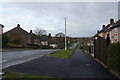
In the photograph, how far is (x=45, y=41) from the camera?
109812mm

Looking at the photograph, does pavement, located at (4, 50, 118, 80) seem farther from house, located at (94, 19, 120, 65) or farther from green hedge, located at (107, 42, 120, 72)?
house, located at (94, 19, 120, 65)

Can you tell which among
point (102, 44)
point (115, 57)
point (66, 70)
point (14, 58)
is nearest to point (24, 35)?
point (14, 58)

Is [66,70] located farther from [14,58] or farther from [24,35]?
[24,35]

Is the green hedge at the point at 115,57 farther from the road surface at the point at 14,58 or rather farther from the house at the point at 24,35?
the house at the point at 24,35

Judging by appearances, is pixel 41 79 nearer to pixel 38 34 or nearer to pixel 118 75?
pixel 118 75

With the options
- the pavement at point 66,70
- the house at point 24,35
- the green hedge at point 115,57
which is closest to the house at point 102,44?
the pavement at point 66,70

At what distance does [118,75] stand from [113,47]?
4.71 ft

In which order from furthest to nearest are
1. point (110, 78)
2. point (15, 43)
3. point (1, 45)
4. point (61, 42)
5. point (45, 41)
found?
point (45, 41) < point (61, 42) < point (15, 43) < point (1, 45) < point (110, 78)

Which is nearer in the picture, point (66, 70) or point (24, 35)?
point (66, 70)

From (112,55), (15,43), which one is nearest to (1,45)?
(15,43)

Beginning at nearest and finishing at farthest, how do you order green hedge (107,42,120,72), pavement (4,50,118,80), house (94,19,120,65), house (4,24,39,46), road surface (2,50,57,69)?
green hedge (107,42,120,72)
pavement (4,50,118,80)
house (94,19,120,65)
road surface (2,50,57,69)
house (4,24,39,46)

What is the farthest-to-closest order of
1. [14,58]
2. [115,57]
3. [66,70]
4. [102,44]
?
[14,58]
[102,44]
[66,70]
[115,57]

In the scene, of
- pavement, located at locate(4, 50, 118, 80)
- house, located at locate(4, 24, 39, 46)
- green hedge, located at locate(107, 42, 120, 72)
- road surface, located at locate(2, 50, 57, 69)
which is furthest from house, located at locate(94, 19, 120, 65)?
house, located at locate(4, 24, 39, 46)

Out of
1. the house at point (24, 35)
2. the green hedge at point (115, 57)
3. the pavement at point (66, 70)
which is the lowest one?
the pavement at point (66, 70)
